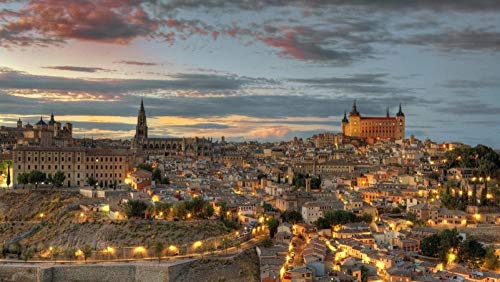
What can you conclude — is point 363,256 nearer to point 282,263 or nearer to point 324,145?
point 282,263

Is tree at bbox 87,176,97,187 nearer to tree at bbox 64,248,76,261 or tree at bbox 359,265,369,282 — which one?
tree at bbox 64,248,76,261

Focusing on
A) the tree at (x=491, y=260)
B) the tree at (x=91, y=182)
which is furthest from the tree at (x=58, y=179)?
the tree at (x=491, y=260)

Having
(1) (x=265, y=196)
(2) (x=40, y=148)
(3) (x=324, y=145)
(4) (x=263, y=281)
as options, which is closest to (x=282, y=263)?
(4) (x=263, y=281)

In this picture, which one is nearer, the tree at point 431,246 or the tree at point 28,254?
the tree at point 28,254

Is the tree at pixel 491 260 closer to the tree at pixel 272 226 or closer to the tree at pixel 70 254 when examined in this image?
the tree at pixel 272 226

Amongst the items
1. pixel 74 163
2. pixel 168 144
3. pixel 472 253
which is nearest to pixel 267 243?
pixel 472 253

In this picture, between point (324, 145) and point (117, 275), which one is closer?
point (117, 275)

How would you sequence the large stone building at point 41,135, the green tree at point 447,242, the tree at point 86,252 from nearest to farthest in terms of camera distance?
the tree at point 86,252 < the green tree at point 447,242 < the large stone building at point 41,135
